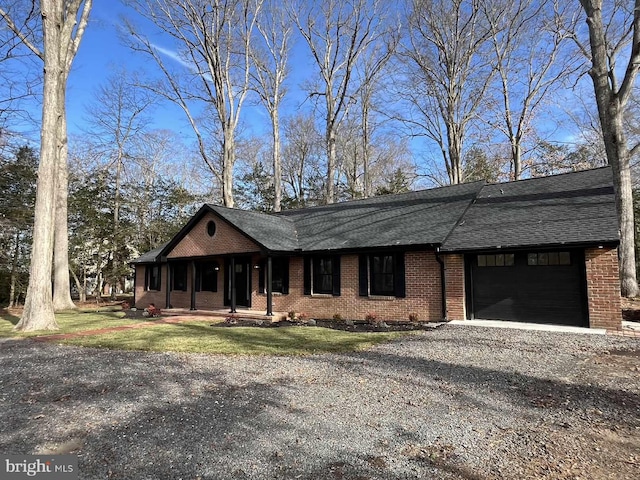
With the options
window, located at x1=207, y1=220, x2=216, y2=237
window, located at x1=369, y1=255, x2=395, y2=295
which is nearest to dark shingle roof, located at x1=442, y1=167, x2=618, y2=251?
window, located at x1=369, y1=255, x2=395, y2=295

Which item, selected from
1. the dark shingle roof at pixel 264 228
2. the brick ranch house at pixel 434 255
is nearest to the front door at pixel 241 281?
the brick ranch house at pixel 434 255

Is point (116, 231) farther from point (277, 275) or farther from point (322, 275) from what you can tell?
point (322, 275)

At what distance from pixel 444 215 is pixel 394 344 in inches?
258

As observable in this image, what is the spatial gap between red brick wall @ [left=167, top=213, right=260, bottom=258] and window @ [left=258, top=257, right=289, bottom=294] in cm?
121

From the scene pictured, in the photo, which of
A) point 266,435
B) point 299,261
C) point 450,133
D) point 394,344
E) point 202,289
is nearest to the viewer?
point 266,435

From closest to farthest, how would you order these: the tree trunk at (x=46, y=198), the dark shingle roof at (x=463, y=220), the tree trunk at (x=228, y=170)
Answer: the dark shingle roof at (x=463, y=220) → the tree trunk at (x=46, y=198) → the tree trunk at (x=228, y=170)

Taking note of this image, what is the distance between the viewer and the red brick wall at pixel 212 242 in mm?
14664

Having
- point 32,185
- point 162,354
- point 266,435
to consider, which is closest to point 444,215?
point 162,354

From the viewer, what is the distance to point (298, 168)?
3881 cm

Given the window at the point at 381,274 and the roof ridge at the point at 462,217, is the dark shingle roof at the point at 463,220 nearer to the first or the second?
the roof ridge at the point at 462,217

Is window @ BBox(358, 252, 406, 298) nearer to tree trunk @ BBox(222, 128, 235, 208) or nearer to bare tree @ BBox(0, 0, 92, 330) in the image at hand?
bare tree @ BBox(0, 0, 92, 330)

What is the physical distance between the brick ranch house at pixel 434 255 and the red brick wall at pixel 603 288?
0.02 m

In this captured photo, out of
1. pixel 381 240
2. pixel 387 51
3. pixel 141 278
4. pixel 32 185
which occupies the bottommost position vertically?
pixel 141 278

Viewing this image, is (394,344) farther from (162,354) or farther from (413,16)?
(413,16)
